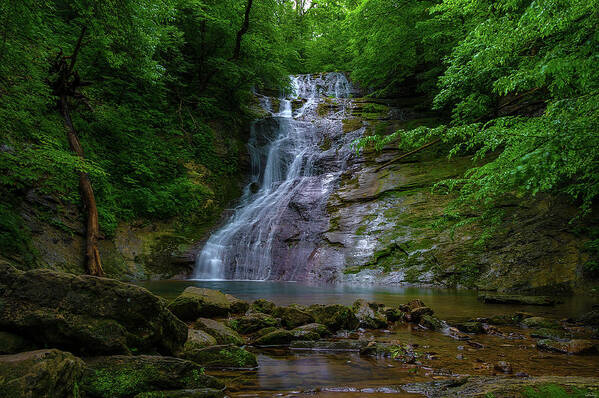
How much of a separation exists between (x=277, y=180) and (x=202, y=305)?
468 inches

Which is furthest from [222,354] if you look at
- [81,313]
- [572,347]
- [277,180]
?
[277,180]

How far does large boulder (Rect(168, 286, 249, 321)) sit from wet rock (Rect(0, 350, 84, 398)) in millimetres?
2565

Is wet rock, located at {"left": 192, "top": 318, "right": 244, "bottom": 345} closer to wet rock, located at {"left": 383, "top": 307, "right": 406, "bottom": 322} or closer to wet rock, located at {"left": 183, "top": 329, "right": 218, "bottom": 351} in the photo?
wet rock, located at {"left": 183, "top": 329, "right": 218, "bottom": 351}

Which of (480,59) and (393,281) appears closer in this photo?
(480,59)

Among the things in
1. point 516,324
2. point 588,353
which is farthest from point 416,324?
point 588,353

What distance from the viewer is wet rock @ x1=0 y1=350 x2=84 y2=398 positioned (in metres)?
1.52

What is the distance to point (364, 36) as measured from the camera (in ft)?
53.8

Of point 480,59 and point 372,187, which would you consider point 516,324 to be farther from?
point 372,187

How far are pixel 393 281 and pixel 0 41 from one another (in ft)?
32.2

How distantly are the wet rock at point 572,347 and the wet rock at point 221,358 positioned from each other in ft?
9.37

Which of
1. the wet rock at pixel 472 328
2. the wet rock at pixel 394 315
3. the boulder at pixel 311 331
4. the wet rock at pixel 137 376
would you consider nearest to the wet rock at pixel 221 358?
the wet rock at pixel 137 376

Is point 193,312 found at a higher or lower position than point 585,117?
lower

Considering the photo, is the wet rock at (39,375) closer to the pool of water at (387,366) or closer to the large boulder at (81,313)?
the large boulder at (81,313)

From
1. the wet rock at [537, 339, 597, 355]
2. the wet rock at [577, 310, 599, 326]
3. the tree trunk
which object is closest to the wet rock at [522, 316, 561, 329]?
the wet rock at [577, 310, 599, 326]
